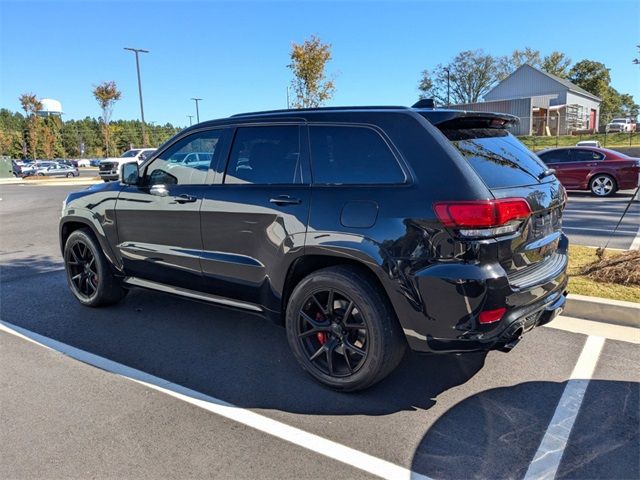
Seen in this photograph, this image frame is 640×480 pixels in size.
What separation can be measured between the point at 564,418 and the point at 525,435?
0.34 meters

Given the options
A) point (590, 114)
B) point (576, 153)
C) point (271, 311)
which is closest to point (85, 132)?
point (590, 114)

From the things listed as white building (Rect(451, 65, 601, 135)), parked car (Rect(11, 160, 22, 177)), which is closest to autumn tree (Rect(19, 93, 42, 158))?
parked car (Rect(11, 160, 22, 177))

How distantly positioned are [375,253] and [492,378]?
4.53 feet

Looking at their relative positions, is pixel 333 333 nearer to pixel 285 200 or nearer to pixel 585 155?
pixel 285 200

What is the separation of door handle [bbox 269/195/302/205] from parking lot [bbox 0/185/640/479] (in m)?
1.29

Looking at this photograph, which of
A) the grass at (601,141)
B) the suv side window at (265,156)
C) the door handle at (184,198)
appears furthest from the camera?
the grass at (601,141)

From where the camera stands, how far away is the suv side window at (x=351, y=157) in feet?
10.3

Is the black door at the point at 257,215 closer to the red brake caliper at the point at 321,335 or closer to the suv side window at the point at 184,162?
the suv side window at the point at 184,162

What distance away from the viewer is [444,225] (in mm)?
2830

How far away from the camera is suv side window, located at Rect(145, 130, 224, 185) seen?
13.6 ft

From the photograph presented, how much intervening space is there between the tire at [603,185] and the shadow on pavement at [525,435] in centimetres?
1325

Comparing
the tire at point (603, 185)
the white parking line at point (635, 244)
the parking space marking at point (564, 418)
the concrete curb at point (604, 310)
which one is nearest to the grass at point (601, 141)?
the tire at point (603, 185)

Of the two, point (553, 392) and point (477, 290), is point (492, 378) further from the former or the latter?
point (477, 290)

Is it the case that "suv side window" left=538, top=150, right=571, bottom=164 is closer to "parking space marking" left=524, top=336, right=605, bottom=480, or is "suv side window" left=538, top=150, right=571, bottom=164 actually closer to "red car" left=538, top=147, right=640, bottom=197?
"red car" left=538, top=147, right=640, bottom=197
